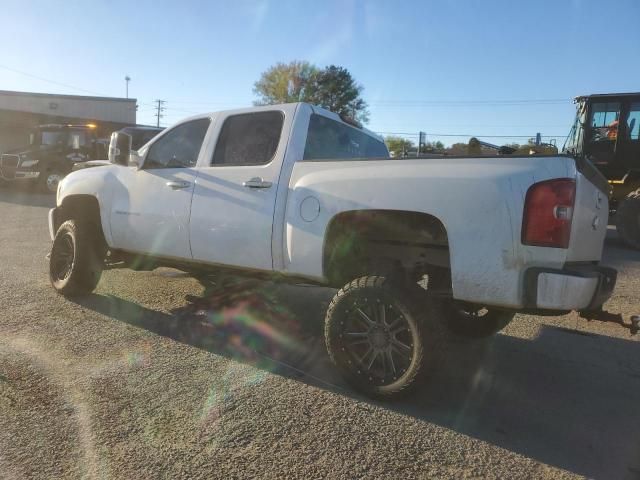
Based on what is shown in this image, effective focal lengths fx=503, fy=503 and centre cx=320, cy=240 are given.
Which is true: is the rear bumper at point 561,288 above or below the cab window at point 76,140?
below

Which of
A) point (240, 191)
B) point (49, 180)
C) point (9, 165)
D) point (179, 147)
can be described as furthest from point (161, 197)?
point (9, 165)

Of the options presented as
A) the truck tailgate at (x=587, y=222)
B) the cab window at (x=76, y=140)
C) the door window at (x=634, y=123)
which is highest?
the door window at (x=634, y=123)

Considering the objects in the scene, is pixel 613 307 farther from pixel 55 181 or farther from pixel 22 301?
pixel 55 181

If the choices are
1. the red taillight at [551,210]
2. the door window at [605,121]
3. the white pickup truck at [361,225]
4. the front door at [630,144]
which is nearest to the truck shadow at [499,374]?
the white pickup truck at [361,225]

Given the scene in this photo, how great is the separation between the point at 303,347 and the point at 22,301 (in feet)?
10.1

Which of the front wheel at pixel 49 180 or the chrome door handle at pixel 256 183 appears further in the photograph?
the front wheel at pixel 49 180

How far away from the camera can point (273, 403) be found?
3205 millimetres

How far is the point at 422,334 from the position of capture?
3.08 metres

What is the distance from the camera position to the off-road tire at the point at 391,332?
3.10m

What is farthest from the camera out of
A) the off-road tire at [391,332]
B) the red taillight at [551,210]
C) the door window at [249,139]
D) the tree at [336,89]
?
the tree at [336,89]

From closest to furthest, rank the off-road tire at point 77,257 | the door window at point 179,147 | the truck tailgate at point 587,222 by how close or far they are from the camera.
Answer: the truck tailgate at point 587,222 < the door window at point 179,147 < the off-road tire at point 77,257

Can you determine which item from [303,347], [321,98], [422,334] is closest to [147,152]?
[303,347]

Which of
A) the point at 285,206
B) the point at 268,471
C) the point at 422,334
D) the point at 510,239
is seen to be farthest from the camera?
the point at 285,206

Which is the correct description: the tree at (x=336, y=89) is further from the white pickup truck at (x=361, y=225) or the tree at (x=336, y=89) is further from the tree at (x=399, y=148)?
the white pickup truck at (x=361, y=225)
